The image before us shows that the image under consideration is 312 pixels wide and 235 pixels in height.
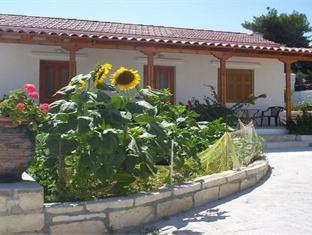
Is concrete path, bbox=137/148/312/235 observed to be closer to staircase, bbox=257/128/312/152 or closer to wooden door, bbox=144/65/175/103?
staircase, bbox=257/128/312/152

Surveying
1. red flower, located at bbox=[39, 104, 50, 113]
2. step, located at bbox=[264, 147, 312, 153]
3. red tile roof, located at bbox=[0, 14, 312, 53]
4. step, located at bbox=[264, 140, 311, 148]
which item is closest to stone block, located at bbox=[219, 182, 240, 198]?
red flower, located at bbox=[39, 104, 50, 113]

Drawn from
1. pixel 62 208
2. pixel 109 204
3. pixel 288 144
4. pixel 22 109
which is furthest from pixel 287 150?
pixel 22 109

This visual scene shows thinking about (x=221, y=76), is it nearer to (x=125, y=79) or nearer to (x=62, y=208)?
(x=125, y=79)

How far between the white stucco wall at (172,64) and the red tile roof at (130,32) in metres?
0.62

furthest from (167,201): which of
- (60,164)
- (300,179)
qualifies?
(300,179)

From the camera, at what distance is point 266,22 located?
33531 mm

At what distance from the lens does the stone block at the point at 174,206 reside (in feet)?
17.3

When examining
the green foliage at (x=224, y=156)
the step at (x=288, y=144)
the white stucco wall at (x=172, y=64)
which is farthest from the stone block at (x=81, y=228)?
the white stucco wall at (x=172, y=64)

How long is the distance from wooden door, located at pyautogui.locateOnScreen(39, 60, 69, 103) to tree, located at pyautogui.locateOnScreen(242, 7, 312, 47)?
2217 cm

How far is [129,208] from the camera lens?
497 centimetres

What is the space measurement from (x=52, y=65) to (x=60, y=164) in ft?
31.4

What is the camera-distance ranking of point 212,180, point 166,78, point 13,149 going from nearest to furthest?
1. point 13,149
2. point 212,180
3. point 166,78

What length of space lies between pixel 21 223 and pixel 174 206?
5.79ft

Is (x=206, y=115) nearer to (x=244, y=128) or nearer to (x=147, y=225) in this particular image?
(x=244, y=128)
